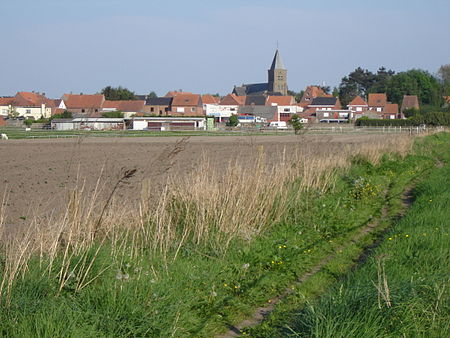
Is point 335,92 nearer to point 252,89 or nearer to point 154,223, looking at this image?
point 252,89

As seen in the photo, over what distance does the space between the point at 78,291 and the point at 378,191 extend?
1180cm

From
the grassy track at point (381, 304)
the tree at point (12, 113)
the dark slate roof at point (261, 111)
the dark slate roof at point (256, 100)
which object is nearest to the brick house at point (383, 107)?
the dark slate roof at point (261, 111)

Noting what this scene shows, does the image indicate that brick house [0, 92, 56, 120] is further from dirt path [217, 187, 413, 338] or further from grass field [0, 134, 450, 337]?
grass field [0, 134, 450, 337]

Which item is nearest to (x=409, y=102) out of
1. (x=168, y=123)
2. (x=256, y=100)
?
(x=256, y=100)

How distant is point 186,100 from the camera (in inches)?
4877

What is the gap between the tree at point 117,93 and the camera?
417 ft

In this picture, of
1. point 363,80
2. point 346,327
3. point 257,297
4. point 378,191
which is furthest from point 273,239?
point 363,80

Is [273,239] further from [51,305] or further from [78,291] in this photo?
[51,305]

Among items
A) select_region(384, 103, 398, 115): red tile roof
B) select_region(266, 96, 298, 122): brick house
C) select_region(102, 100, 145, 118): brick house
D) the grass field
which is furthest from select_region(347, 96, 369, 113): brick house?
the grass field

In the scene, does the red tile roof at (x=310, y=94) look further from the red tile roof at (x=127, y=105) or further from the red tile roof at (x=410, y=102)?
the red tile roof at (x=127, y=105)

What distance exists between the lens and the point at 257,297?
7.21m

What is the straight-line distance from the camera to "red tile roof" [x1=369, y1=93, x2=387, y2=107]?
133 m

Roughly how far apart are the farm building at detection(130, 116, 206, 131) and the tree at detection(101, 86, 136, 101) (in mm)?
35251

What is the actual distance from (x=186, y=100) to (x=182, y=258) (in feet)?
384
